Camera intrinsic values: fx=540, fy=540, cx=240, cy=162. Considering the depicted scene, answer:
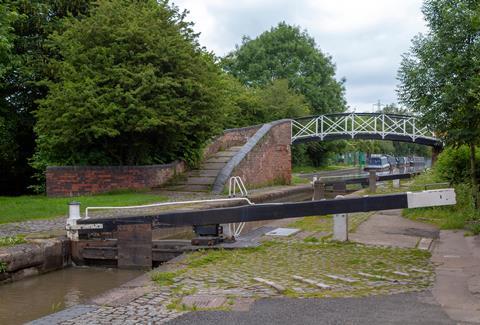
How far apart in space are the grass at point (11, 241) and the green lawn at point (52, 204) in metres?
2.39

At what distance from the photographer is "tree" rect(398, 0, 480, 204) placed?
10.3 metres

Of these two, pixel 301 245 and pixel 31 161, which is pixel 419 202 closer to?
pixel 301 245

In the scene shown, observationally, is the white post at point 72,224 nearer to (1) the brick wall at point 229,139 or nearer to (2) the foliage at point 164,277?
(2) the foliage at point 164,277

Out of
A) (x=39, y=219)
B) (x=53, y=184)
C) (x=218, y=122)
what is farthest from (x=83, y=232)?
(x=218, y=122)

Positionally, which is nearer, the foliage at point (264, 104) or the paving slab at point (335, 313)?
the paving slab at point (335, 313)

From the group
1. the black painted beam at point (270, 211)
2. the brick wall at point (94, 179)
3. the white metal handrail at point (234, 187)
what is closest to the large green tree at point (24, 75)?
the brick wall at point (94, 179)

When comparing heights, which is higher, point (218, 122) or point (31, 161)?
point (218, 122)

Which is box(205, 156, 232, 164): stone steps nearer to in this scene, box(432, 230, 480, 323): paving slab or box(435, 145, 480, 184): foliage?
box(435, 145, 480, 184): foliage

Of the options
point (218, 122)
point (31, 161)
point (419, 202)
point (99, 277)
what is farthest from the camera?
point (31, 161)

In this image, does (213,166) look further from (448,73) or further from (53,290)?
(53,290)

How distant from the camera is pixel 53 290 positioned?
7730mm

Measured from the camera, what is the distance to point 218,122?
18547 millimetres

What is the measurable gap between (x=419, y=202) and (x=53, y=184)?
12.2 metres

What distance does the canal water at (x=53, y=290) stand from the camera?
21.7 ft
